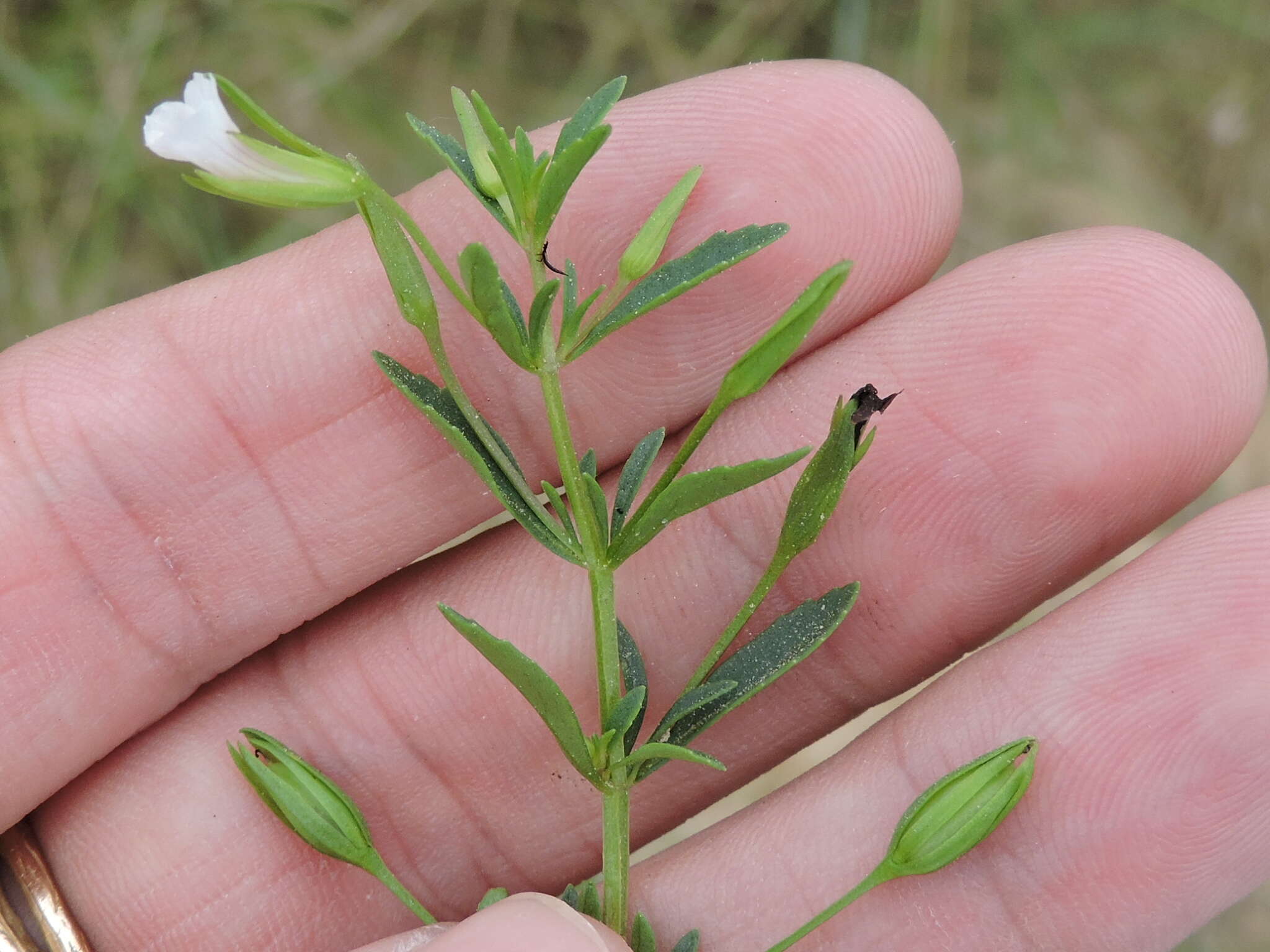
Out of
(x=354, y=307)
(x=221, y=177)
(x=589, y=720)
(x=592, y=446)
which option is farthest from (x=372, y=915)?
(x=221, y=177)

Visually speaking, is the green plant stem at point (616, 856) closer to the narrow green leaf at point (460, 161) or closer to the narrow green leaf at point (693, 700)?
the narrow green leaf at point (693, 700)

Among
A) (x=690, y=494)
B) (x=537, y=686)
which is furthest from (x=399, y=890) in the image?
(x=690, y=494)

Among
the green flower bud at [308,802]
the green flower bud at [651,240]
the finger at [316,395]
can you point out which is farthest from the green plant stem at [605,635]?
the green flower bud at [308,802]

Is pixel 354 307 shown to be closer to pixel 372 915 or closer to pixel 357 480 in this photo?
pixel 357 480

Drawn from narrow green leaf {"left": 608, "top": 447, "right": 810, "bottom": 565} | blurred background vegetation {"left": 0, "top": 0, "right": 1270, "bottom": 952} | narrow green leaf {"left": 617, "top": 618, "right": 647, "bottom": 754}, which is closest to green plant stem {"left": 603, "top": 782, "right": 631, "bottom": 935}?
narrow green leaf {"left": 617, "top": 618, "right": 647, "bottom": 754}

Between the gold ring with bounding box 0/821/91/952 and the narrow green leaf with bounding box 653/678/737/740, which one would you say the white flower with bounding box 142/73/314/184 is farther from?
the gold ring with bounding box 0/821/91/952
